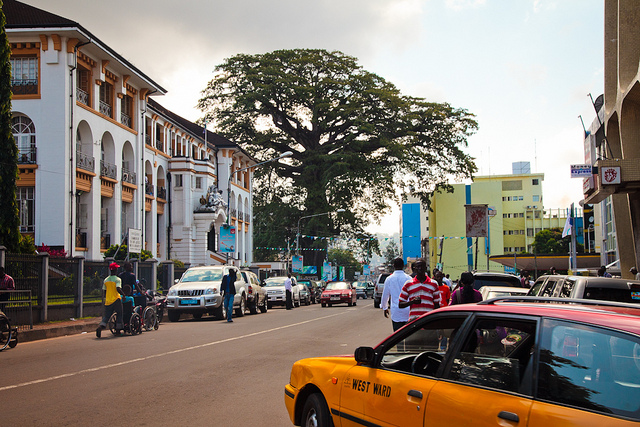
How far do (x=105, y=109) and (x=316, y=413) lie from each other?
115 feet

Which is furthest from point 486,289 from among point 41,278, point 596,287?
point 41,278

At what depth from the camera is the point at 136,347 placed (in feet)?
46.2

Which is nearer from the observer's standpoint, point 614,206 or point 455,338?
point 455,338

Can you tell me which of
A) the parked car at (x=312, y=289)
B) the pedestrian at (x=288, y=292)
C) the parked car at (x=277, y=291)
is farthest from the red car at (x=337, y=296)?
the parked car at (x=312, y=289)

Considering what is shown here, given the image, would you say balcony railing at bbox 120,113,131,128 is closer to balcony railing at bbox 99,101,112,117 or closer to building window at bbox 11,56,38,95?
balcony railing at bbox 99,101,112,117

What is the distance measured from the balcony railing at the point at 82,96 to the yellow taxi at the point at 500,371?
32.0 meters

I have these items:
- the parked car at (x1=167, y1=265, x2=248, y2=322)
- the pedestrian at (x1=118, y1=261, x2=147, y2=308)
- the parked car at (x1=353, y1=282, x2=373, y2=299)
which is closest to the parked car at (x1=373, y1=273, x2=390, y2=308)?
the parked car at (x1=167, y1=265, x2=248, y2=322)

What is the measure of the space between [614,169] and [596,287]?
38.3 feet

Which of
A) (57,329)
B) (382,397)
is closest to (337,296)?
(57,329)

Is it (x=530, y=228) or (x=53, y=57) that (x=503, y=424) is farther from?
(x=530, y=228)

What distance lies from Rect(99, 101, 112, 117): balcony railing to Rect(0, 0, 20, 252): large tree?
1425 centimetres

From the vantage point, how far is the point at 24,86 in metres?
32.2

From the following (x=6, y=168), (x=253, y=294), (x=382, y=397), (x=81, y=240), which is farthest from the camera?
(x=81, y=240)

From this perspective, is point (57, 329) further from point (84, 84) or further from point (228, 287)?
point (84, 84)
